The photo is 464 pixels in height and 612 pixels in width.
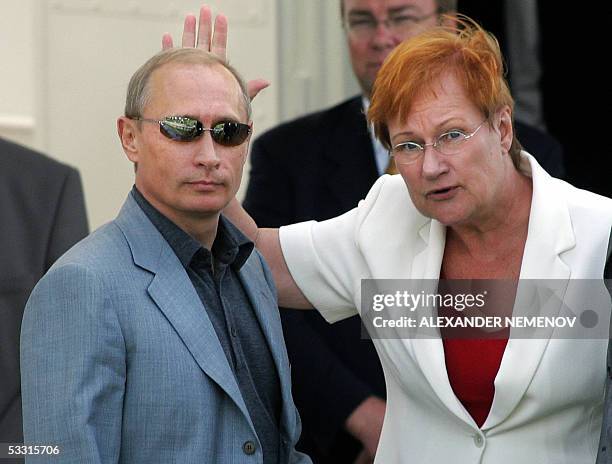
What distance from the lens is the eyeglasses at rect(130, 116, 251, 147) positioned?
298 cm

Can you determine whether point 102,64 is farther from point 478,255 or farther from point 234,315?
point 234,315

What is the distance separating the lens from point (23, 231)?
402 cm

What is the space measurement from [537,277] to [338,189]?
47.9 inches

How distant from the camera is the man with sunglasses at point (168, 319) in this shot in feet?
9.11

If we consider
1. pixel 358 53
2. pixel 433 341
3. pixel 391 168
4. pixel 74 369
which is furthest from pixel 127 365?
pixel 358 53

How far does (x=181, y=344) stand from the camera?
9.47 ft

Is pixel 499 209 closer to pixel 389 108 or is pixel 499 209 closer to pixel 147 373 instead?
pixel 389 108

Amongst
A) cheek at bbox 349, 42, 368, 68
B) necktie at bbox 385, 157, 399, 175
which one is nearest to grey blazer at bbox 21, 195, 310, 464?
necktie at bbox 385, 157, 399, 175

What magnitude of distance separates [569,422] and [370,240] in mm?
676

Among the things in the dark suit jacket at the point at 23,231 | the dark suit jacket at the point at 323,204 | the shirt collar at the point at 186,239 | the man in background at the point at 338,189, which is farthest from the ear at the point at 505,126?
the dark suit jacket at the point at 23,231

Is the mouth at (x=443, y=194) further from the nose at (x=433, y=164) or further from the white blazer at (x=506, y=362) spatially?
the white blazer at (x=506, y=362)

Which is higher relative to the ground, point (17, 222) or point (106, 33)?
point (106, 33)

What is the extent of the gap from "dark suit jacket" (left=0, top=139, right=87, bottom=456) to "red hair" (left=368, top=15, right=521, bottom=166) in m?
1.09

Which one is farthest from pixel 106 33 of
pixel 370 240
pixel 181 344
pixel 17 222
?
pixel 181 344
